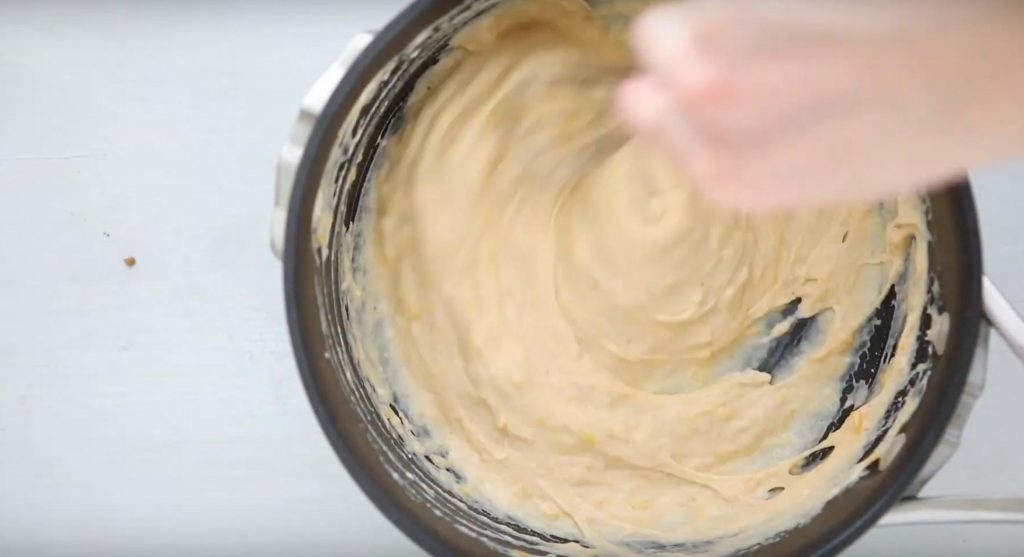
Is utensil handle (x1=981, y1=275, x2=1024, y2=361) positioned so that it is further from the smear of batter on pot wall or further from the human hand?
the human hand

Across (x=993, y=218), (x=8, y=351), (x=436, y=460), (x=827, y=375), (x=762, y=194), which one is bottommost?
(x=8, y=351)

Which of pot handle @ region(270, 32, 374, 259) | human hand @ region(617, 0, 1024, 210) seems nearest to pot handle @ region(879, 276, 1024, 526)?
human hand @ region(617, 0, 1024, 210)

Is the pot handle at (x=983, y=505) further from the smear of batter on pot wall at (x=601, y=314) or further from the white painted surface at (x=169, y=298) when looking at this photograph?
the white painted surface at (x=169, y=298)

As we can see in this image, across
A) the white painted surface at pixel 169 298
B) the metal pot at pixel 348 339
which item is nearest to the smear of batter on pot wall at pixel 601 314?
the metal pot at pixel 348 339

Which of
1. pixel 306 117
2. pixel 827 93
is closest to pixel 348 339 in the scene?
pixel 306 117

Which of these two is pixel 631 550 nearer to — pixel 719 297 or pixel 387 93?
pixel 719 297

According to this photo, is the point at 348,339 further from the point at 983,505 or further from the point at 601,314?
the point at 983,505

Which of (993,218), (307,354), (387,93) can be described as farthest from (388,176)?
(993,218)

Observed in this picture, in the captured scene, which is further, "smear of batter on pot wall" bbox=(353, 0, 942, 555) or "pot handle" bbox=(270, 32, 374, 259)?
"smear of batter on pot wall" bbox=(353, 0, 942, 555)
